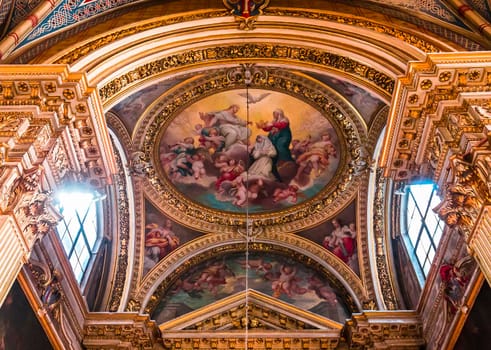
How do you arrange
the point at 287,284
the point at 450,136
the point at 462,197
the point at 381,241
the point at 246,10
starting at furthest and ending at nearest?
the point at 287,284 < the point at 381,241 < the point at 246,10 < the point at 450,136 < the point at 462,197

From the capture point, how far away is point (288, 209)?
14.6m

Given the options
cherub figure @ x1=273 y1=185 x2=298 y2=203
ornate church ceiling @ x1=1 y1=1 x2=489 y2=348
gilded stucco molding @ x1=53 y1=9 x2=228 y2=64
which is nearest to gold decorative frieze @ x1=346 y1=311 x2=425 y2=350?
ornate church ceiling @ x1=1 y1=1 x2=489 y2=348

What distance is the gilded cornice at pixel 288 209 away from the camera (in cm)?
1302

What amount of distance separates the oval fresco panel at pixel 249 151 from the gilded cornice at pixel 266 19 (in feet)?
10.7

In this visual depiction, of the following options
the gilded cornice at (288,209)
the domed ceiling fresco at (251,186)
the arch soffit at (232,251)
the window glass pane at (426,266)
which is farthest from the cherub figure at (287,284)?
the window glass pane at (426,266)

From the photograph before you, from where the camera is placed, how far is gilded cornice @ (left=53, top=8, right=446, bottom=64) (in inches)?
360

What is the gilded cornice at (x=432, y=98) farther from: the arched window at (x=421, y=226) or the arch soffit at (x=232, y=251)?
the arch soffit at (x=232, y=251)

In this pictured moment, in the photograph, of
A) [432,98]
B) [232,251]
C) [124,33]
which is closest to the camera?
[432,98]

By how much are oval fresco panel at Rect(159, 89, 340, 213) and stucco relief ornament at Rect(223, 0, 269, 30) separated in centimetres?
318

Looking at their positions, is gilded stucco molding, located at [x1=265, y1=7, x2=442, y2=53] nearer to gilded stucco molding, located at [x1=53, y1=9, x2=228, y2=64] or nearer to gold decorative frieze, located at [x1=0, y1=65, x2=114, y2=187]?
gilded stucco molding, located at [x1=53, y1=9, x2=228, y2=64]

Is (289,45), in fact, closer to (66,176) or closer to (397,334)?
(66,176)

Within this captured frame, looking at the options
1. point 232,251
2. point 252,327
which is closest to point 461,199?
point 252,327

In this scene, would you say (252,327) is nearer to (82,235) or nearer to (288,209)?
(288,209)

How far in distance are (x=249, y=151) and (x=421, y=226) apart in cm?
469
